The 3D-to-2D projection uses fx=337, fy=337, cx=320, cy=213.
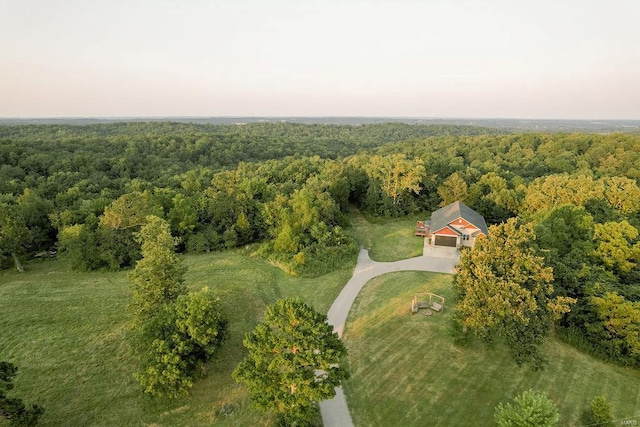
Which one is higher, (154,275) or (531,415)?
(154,275)

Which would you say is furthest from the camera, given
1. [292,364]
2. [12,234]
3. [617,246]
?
[12,234]

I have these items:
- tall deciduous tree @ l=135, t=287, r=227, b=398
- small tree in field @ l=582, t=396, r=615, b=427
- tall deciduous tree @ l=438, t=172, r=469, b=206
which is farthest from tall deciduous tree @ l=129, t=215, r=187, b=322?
tall deciduous tree @ l=438, t=172, r=469, b=206

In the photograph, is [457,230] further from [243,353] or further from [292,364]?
[292,364]

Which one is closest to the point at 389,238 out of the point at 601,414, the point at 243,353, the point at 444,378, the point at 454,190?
the point at 454,190

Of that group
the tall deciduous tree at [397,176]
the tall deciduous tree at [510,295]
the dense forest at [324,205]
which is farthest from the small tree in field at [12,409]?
the tall deciduous tree at [397,176]

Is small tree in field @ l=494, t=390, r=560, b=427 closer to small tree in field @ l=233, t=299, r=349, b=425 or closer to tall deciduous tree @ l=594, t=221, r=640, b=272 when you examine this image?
small tree in field @ l=233, t=299, r=349, b=425


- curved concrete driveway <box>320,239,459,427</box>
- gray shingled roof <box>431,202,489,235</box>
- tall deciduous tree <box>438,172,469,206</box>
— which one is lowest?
curved concrete driveway <box>320,239,459,427</box>
